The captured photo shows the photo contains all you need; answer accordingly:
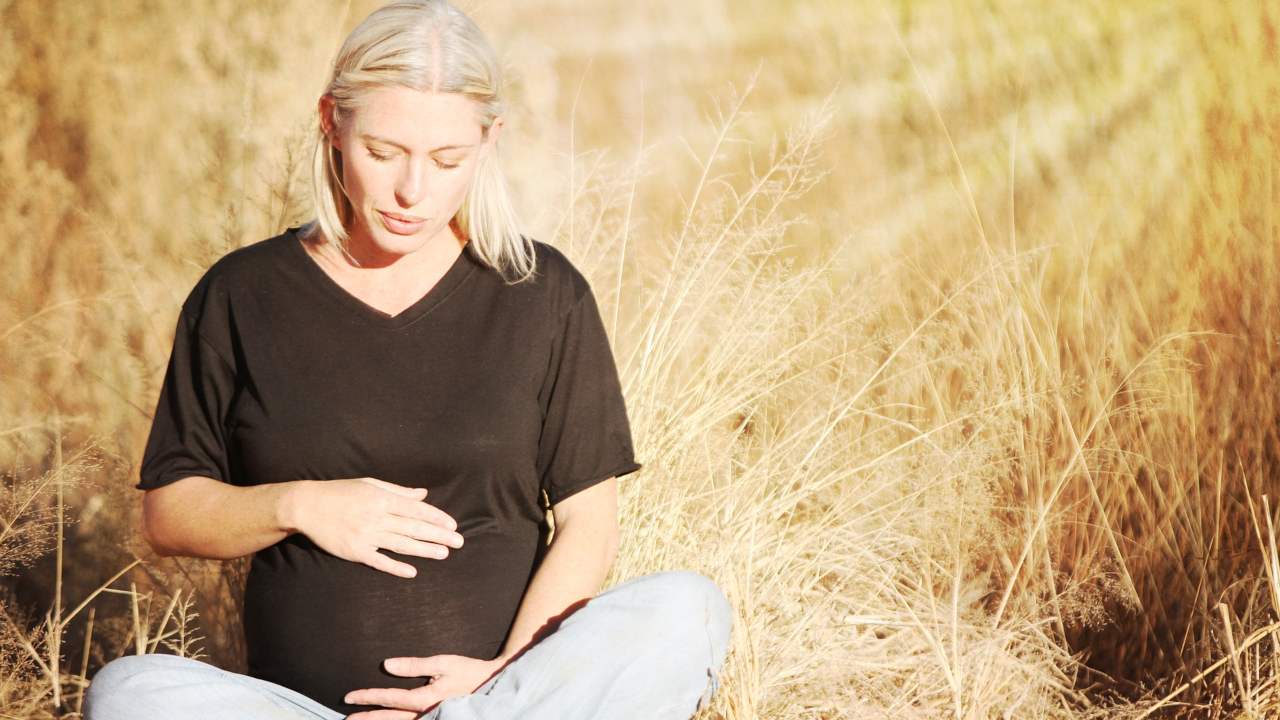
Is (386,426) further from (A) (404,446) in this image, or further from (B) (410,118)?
(B) (410,118)

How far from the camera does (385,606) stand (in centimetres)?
155

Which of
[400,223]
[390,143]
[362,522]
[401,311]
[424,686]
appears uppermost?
[390,143]

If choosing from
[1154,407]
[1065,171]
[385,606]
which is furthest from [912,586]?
[385,606]

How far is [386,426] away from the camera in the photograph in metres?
1.59

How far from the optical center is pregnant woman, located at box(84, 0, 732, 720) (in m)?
1.46

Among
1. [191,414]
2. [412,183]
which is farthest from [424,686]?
[412,183]

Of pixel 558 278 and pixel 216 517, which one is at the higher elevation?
pixel 558 278

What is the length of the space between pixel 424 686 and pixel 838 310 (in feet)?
→ 3.75

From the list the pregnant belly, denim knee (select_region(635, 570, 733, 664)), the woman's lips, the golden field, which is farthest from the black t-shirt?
the golden field

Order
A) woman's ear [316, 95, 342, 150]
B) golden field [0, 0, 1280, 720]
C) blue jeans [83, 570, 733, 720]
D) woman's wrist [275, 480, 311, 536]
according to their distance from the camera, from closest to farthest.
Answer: blue jeans [83, 570, 733, 720], woman's wrist [275, 480, 311, 536], woman's ear [316, 95, 342, 150], golden field [0, 0, 1280, 720]

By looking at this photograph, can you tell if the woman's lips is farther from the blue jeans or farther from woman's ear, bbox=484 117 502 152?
the blue jeans

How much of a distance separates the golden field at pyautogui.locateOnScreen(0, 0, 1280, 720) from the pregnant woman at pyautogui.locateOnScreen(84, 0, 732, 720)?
0.40m

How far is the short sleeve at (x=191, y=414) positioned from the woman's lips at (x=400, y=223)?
1.03 ft

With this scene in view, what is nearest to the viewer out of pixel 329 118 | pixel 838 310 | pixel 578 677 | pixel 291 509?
pixel 578 677
